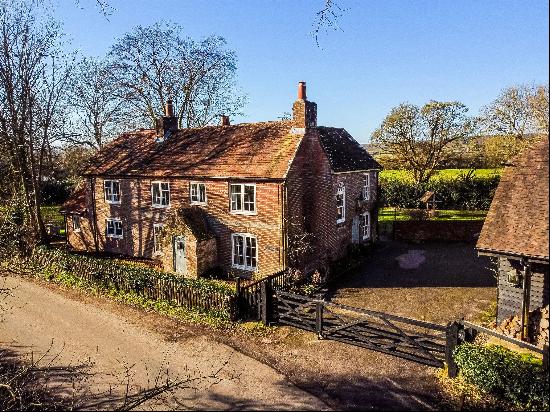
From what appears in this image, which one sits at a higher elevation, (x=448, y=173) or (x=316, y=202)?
(x=448, y=173)

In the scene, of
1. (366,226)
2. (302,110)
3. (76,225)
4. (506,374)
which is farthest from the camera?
(76,225)

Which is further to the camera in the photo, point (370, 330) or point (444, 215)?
point (444, 215)

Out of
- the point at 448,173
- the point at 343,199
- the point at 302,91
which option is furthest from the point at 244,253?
the point at 448,173

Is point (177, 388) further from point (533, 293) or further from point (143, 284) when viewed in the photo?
point (533, 293)

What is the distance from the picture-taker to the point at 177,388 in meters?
11.6

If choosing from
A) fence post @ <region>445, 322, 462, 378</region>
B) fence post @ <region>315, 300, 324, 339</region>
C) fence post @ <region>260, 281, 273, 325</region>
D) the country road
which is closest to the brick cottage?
fence post @ <region>260, 281, 273, 325</region>

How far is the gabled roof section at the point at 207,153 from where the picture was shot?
69.1ft

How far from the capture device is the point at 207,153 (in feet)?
78.0

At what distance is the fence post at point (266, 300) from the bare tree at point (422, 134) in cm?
3321

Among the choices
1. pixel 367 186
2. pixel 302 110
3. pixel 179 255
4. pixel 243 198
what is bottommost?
pixel 179 255

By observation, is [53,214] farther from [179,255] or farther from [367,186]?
[367,186]

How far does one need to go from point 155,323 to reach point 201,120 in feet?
96.5

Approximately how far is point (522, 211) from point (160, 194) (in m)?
19.1

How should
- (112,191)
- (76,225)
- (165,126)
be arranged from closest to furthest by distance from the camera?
(112,191), (165,126), (76,225)
